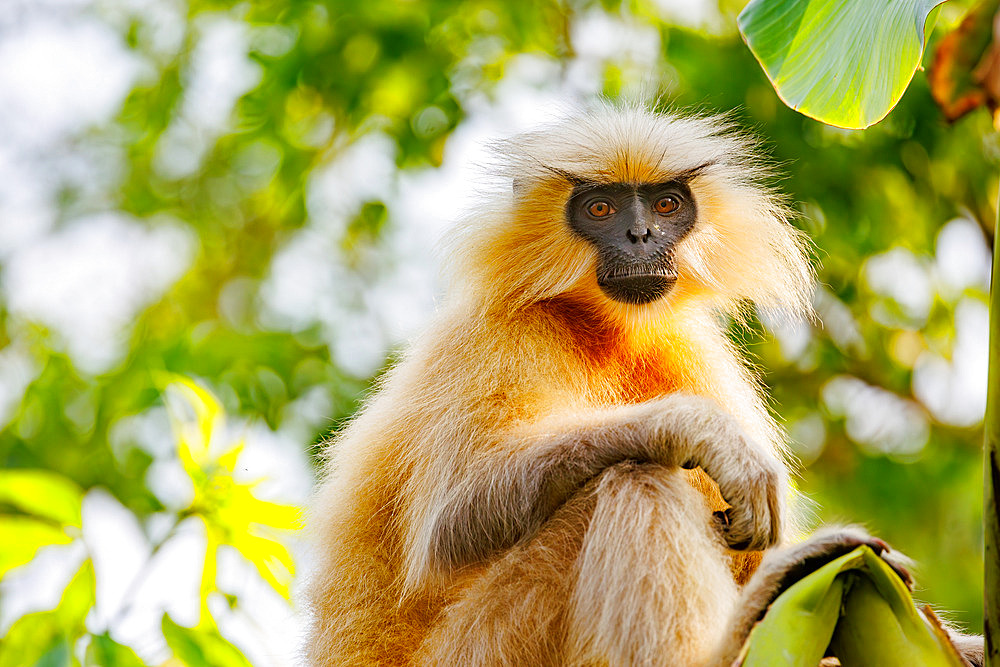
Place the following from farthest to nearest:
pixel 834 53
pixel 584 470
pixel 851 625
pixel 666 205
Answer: pixel 666 205 → pixel 584 470 → pixel 834 53 → pixel 851 625

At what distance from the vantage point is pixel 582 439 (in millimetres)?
2996

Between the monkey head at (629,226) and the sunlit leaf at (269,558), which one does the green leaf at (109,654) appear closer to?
the sunlit leaf at (269,558)

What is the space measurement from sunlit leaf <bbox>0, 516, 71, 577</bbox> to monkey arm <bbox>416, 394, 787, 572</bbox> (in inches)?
41.8

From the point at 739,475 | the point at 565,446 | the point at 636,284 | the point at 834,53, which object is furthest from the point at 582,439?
the point at 834,53

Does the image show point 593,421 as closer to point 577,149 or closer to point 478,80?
point 577,149

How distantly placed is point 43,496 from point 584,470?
5.26 feet

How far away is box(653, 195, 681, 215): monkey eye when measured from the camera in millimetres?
3906

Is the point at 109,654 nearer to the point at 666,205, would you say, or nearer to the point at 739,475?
the point at 739,475

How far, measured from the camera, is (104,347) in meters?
7.98

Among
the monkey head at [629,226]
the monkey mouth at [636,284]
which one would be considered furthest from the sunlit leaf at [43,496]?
the monkey mouth at [636,284]

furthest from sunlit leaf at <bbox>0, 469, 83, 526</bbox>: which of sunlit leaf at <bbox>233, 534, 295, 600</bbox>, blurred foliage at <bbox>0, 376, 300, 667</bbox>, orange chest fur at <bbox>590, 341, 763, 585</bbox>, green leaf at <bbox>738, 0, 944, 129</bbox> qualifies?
green leaf at <bbox>738, 0, 944, 129</bbox>

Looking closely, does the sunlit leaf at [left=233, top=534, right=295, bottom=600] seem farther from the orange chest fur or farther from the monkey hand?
the monkey hand

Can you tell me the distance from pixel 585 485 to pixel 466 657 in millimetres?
581

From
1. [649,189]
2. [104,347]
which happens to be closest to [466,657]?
[649,189]
